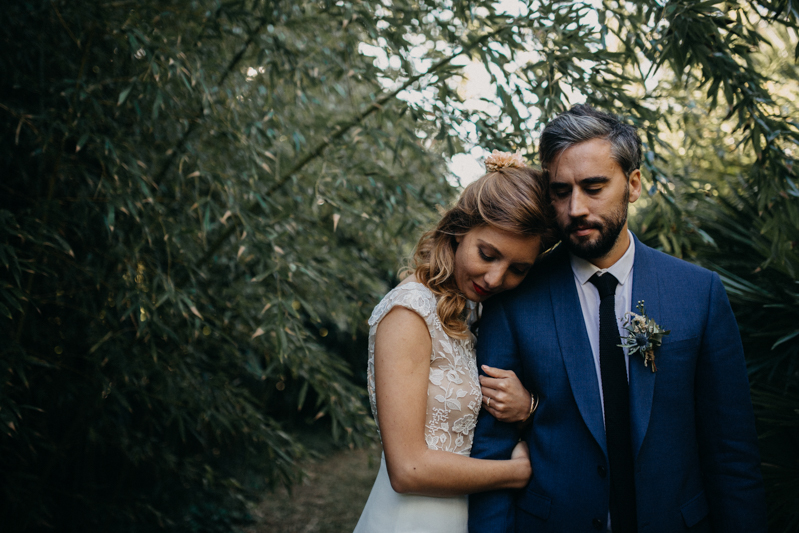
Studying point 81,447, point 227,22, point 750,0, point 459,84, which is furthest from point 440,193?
point 81,447

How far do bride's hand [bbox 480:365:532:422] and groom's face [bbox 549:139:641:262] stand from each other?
0.45 meters

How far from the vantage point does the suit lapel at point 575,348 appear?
151 centimetres

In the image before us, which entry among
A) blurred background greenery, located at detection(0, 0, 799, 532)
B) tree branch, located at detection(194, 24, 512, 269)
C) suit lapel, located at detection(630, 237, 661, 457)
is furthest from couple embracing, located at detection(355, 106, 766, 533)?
tree branch, located at detection(194, 24, 512, 269)

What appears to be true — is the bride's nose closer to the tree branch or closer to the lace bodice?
the lace bodice

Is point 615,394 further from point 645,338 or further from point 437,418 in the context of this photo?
point 437,418

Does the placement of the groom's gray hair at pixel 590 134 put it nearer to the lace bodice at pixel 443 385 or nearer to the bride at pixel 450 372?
the bride at pixel 450 372

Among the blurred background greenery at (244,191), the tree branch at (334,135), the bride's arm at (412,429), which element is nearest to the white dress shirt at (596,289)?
the bride's arm at (412,429)

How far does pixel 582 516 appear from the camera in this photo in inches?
59.5

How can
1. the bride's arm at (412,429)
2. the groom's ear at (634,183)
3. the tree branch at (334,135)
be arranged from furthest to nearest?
the tree branch at (334,135) → the groom's ear at (634,183) → the bride's arm at (412,429)

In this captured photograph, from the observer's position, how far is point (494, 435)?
1.62m

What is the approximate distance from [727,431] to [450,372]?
83 cm

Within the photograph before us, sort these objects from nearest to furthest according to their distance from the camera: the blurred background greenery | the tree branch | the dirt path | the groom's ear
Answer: the groom's ear → the blurred background greenery → the tree branch → the dirt path

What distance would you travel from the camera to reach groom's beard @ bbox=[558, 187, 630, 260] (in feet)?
5.26

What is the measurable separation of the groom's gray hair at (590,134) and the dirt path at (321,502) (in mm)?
2924
